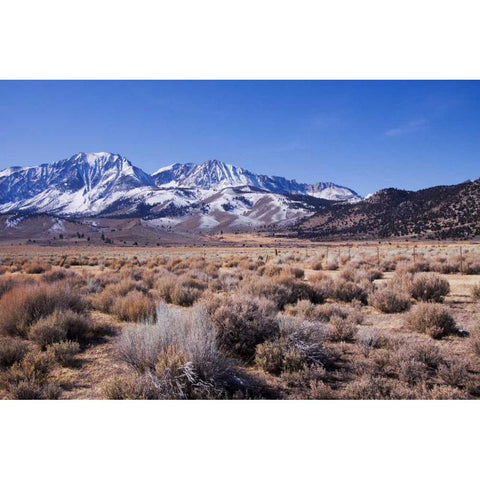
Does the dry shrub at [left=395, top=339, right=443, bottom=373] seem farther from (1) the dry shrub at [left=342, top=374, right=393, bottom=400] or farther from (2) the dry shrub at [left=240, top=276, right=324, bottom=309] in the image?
(2) the dry shrub at [left=240, top=276, right=324, bottom=309]

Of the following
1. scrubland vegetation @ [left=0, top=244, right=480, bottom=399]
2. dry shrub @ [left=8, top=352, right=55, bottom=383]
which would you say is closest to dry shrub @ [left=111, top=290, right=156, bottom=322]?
scrubland vegetation @ [left=0, top=244, right=480, bottom=399]

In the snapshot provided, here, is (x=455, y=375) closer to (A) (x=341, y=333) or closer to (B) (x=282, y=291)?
(A) (x=341, y=333)

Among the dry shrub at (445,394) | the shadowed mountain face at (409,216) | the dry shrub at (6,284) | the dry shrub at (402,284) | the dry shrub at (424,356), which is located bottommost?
the dry shrub at (445,394)

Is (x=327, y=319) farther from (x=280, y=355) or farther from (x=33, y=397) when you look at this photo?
(x=33, y=397)

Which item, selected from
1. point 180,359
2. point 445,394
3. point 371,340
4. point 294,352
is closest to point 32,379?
point 180,359

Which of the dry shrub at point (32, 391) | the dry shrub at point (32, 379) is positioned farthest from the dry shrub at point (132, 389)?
the dry shrub at point (32, 379)

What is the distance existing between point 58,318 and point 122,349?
2.71 metres

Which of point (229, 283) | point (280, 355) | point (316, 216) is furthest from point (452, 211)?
point (280, 355)

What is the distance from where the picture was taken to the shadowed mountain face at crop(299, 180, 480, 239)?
267 ft

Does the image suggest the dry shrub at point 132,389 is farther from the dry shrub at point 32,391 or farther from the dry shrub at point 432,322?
the dry shrub at point 432,322

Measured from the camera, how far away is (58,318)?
727cm

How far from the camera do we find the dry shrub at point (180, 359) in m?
4.40

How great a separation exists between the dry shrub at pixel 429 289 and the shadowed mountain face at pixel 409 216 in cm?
7101

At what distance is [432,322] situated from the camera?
755 cm
